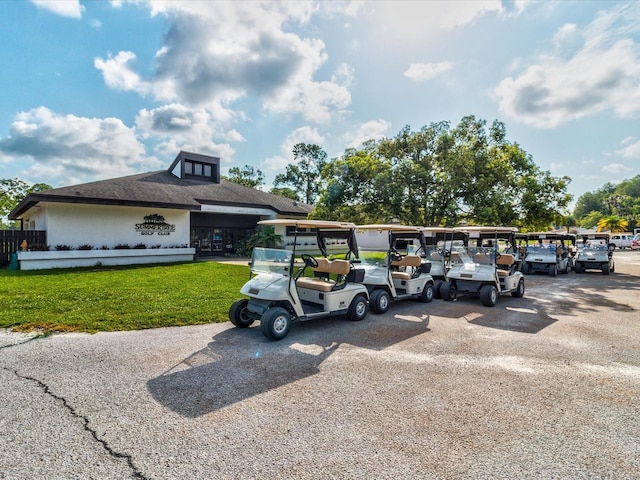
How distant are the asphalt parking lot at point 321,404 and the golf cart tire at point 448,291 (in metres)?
3.00

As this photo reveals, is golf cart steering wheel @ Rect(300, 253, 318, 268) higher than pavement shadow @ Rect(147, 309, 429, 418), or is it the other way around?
golf cart steering wheel @ Rect(300, 253, 318, 268)

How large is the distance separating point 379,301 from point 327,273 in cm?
136

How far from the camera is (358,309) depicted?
6.76 m

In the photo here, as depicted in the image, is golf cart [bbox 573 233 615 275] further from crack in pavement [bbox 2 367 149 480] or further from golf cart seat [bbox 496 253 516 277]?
crack in pavement [bbox 2 367 149 480]

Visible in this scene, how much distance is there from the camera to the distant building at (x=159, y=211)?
14562mm

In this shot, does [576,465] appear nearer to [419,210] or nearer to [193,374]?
[193,374]

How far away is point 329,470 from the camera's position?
96.4 inches

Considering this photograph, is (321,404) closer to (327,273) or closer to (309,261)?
(309,261)

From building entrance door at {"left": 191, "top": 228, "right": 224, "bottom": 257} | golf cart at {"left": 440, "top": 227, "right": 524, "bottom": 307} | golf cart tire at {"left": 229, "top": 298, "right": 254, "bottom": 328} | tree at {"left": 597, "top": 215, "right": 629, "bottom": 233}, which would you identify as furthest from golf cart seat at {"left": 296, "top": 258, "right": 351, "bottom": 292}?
tree at {"left": 597, "top": 215, "right": 629, "bottom": 233}

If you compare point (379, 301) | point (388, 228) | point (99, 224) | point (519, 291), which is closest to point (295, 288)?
point (379, 301)

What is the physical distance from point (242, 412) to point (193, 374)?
1.19 meters

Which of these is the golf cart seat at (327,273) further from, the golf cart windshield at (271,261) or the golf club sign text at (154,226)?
the golf club sign text at (154,226)

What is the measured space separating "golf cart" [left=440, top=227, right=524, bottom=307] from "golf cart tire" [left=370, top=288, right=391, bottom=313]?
2.53 m

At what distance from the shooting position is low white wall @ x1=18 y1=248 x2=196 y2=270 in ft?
43.5
